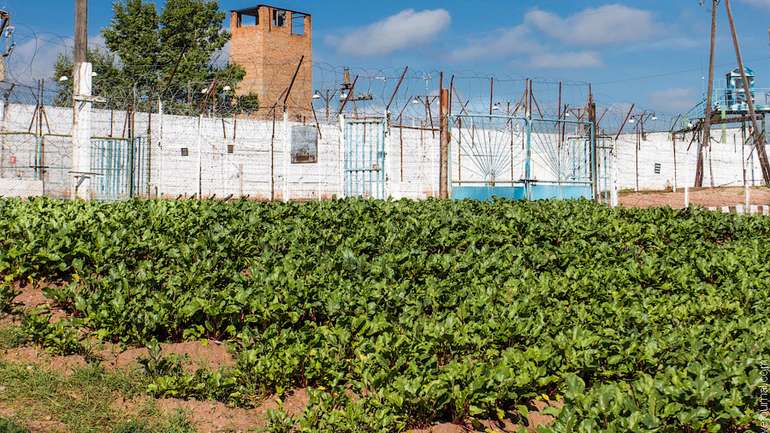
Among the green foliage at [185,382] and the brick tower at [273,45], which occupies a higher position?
the brick tower at [273,45]

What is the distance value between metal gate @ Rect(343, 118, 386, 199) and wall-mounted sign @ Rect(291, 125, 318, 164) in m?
8.55

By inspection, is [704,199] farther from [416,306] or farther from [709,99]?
[416,306]

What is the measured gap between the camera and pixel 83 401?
4828 mm

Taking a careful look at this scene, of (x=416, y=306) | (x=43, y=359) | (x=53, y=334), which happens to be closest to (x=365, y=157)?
(x=416, y=306)

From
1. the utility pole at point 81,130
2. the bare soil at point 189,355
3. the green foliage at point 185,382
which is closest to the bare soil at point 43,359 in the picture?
the bare soil at point 189,355

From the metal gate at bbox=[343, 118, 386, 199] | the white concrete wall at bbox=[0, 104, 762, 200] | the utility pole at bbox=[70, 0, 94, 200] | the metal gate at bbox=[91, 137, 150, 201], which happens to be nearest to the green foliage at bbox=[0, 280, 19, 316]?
the utility pole at bbox=[70, 0, 94, 200]

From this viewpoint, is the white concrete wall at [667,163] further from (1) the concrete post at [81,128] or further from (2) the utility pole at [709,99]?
(1) the concrete post at [81,128]

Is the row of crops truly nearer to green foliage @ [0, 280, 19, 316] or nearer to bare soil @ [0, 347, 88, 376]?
bare soil @ [0, 347, 88, 376]

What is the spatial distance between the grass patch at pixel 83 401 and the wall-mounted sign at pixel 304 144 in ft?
70.3

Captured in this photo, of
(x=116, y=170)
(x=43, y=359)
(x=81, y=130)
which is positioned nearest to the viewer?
(x=43, y=359)

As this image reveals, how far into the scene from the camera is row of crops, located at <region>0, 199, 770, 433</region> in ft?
15.5

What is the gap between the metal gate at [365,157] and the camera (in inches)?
687

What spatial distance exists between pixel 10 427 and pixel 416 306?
328 cm

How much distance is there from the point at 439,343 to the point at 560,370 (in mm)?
917
